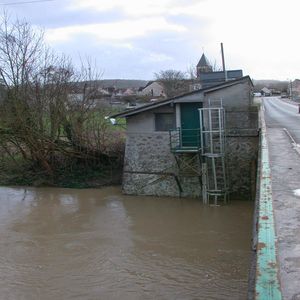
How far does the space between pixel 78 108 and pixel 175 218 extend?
1067cm

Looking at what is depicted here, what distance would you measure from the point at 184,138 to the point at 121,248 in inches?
365

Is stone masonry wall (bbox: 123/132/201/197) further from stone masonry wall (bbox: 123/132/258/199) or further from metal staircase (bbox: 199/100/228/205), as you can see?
metal staircase (bbox: 199/100/228/205)

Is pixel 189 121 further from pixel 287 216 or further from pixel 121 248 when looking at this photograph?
pixel 287 216

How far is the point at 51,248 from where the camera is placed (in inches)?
567

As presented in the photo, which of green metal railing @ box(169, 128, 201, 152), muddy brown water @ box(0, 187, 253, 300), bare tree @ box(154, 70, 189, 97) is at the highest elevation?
bare tree @ box(154, 70, 189, 97)

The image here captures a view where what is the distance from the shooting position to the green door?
22.3m

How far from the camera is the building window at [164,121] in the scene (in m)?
22.6

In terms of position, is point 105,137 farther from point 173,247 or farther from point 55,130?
point 173,247

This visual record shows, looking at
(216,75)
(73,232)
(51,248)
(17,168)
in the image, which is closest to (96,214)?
(73,232)

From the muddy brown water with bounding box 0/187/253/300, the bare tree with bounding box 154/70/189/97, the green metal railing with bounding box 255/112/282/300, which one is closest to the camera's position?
the green metal railing with bounding box 255/112/282/300

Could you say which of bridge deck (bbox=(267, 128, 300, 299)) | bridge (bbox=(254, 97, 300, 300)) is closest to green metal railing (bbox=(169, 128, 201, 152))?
bridge deck (bbox=(267, 128, 300, 299))

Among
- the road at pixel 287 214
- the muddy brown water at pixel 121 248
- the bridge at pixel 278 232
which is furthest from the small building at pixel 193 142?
the bridge at pixel 278 232

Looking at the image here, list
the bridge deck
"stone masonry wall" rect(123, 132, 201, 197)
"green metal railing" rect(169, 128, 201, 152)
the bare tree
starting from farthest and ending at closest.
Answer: the bare tree
"stone masonry wall" rect(123, 132, 201, 197)
"green metal railing" rect(169, 128, 201, 152)
the bridge deck

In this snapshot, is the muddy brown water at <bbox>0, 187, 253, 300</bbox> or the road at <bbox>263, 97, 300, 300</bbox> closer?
Answer: the road at <bbox>263, 97, 300, 300</bbox>
